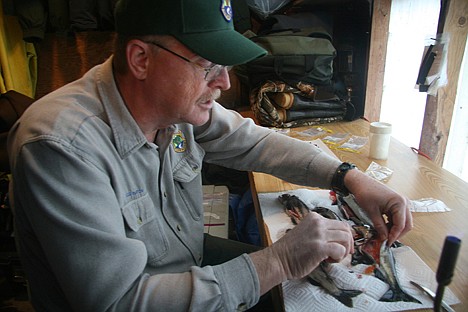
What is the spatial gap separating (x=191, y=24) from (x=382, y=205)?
0.67m

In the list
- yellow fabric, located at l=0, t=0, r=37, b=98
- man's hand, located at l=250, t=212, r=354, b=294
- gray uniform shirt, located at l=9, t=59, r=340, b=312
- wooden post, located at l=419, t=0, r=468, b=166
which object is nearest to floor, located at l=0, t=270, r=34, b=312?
yellow fabric, located at l=0, t=0, r=37, b=98

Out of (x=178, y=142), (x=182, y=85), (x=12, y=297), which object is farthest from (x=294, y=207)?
(x=12, y=297)

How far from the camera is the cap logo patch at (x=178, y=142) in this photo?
1.01 meters

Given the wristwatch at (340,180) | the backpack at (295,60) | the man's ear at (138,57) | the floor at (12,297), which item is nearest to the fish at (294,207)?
the wristwatch at (340,180)

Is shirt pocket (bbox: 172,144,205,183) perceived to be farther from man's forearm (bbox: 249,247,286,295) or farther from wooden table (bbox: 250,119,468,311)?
man's forearm (bbox: 249,247,286,295)

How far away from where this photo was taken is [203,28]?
2.45ft

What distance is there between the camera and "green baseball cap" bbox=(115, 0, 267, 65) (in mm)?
721

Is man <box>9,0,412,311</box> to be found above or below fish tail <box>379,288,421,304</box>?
above

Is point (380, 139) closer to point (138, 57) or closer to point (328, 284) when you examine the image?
point (328, 284)

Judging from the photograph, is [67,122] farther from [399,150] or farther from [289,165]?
[399,150]

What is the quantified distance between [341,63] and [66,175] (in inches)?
68.8

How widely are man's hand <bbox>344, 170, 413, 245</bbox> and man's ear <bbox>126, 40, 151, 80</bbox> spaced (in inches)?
25.6

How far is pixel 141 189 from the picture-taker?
83 cm

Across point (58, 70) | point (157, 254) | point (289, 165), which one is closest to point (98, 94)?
point (157, 254)
